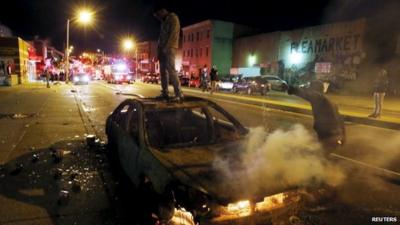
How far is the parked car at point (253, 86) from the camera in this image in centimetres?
2545

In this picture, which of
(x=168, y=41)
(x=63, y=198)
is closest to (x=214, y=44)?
(x=168, y=41)

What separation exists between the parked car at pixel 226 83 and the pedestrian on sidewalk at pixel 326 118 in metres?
25.5

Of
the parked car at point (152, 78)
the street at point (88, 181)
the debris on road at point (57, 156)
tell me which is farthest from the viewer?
the parked car at point (152, 78)

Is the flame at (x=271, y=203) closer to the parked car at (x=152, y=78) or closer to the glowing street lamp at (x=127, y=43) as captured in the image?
the parked car at (x=152, y=78)

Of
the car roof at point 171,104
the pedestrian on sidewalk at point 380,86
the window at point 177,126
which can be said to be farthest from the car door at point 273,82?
the car roof at point 171,104

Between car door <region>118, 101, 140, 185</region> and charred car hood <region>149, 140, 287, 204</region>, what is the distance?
48cm

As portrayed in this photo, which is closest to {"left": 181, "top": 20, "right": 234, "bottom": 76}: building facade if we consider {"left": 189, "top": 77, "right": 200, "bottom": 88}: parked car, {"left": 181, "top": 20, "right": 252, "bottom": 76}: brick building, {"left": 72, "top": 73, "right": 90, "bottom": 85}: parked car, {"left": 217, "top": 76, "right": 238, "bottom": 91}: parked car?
{"left": 181, "top": 20, "right": 252, "bottom": 76}: brick building

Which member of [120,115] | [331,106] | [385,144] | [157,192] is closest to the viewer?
[157,192]

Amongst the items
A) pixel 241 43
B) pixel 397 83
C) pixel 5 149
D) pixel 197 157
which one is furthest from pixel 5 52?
pixel 197 157

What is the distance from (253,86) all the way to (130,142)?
21.9 meters

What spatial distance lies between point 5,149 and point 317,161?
636 centimetres

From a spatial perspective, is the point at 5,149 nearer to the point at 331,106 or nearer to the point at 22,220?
the point at 22,220

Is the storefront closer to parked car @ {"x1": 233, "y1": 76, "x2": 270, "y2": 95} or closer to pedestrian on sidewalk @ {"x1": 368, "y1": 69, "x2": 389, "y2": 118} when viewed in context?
parked car @ {"x1": 233, "y1": 76, "x2": 270, "y2": 95}

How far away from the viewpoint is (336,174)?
4.14m
